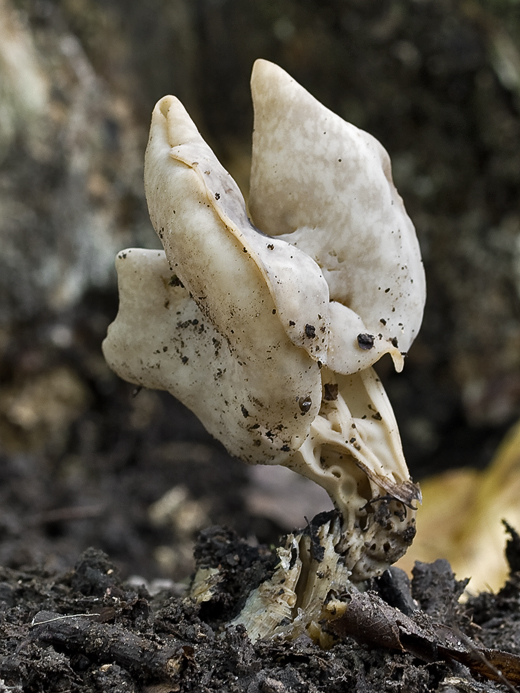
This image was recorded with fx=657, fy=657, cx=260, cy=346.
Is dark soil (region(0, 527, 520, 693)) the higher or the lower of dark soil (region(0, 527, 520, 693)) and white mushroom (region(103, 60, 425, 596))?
the lower

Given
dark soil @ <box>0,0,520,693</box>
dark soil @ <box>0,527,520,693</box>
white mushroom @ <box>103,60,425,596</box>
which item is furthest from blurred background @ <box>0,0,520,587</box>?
white mushroom @ <box>103,60,425,596</box>

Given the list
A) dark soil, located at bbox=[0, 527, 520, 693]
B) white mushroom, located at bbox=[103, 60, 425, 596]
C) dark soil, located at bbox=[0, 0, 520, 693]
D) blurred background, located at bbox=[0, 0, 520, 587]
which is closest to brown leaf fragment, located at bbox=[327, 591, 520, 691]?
dark soil, located at bbox=[0, 527, 520, 693]

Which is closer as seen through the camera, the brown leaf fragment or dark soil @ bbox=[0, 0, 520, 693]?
the brown leaf fragment

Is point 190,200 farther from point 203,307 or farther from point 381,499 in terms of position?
point 381,499

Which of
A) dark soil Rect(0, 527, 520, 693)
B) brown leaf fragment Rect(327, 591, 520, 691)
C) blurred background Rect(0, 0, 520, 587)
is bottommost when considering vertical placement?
dark soil Rect(0, 527, 520, 693)

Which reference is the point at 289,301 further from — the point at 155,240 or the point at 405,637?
the point at 155,240

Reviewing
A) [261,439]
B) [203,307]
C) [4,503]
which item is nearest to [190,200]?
[203,307]

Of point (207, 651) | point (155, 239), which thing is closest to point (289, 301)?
point (207, 651)

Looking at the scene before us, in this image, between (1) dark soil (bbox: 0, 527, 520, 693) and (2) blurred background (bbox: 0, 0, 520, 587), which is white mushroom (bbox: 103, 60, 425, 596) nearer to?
(1) dark soil (bbox: 0, 527, 520, 693)
